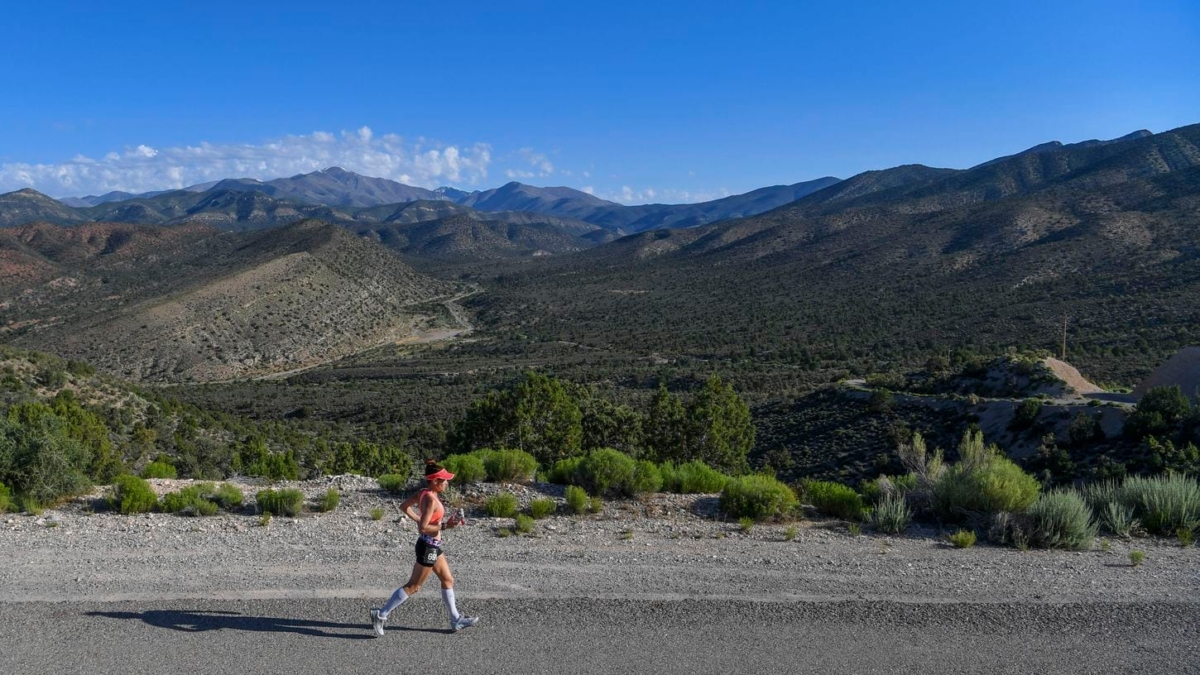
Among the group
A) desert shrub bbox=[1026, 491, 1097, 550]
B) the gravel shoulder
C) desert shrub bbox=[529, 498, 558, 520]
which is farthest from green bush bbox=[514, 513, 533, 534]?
desert shrub bbox=[1026, 491, 1097, 550]

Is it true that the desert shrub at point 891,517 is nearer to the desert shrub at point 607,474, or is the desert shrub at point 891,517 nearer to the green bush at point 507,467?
the desert shrub at point 607,474

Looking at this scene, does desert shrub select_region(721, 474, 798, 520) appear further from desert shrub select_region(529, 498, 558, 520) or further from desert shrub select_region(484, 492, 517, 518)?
desert shrub select_region(484, 492, 517, 518)

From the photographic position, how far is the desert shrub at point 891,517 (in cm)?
849

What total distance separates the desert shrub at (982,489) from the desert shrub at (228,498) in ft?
28.2

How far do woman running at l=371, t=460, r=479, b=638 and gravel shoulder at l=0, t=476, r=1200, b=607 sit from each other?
0.55m

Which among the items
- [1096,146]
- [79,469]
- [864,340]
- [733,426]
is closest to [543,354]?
[864,340]

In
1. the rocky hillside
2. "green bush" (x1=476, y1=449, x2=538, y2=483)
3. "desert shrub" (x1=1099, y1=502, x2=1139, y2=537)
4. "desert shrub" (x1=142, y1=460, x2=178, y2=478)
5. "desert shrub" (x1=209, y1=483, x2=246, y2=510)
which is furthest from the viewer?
the rocky hillside

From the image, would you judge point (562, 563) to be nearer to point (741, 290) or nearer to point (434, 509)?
point (434, 509)

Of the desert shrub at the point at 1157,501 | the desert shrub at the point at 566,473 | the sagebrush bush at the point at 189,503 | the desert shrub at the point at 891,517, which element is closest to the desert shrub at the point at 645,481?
the desert shrub at the point at 566,473

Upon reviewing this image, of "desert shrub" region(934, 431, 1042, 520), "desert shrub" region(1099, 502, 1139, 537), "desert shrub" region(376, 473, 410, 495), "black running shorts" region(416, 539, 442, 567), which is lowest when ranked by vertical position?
"desert shrub" region(1099, 502, 1139, 537)

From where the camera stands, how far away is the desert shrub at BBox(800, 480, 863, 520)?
360 inches

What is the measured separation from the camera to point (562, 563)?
7.07 m

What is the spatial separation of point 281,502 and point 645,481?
4.56 m

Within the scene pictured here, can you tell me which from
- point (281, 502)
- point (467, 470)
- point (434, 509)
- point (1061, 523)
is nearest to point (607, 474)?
point (467, 470)
